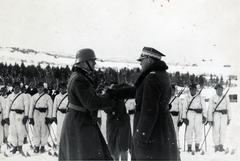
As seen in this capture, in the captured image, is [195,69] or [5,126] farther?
[5,126]

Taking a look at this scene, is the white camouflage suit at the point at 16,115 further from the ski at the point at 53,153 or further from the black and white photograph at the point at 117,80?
the ski at the point at 53,153

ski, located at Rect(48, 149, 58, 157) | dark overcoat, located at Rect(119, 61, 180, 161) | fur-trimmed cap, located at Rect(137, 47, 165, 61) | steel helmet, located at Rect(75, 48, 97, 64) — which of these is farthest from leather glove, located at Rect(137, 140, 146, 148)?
ski, located at Rect(48, 149, 58, 157)

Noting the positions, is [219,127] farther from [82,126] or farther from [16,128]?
[16,128]

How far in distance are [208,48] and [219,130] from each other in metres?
2.08

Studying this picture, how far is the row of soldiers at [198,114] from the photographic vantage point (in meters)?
5.88

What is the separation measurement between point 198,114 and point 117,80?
6.54 ft

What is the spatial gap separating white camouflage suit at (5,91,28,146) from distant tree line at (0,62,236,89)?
1.15 feet

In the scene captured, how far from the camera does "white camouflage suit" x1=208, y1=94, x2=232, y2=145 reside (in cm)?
572

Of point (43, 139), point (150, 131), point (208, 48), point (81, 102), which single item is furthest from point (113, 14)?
point (43, 139)

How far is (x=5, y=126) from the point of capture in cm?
608

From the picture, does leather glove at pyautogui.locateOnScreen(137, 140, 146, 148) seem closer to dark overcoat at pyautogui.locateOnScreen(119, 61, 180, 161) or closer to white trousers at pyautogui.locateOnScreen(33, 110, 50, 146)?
dark overcoat at pyautogui.locateOnScreen(119, 61, 180, 161)

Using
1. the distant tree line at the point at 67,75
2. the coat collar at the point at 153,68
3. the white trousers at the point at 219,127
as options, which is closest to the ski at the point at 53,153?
the distant tree line at the point at 67,75

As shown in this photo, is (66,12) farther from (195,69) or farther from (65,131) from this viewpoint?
(195,69)

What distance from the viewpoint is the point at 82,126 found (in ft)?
9.14
